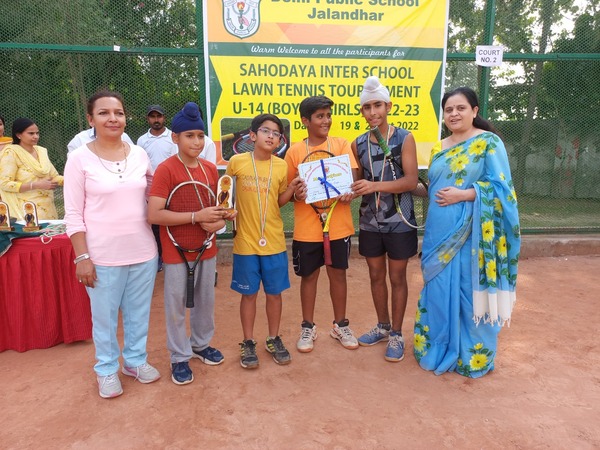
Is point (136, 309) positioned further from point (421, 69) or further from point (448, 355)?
point (421, 69)

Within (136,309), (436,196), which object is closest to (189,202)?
(136,309)

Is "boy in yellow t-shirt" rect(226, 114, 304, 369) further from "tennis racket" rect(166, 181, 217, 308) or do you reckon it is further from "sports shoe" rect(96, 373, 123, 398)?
"sports shoe" rect(96, 373, 123, 398)

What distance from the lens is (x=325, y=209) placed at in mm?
3162

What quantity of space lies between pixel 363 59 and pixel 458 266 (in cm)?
321

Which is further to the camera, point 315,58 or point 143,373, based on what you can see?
point 315,58

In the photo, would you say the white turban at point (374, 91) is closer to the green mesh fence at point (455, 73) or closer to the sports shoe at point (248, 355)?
the sports shoe at point (248, 355)

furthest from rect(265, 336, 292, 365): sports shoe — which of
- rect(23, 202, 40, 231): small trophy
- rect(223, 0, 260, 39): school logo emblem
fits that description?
rect(223, 0, 260, 39): school logo emblem

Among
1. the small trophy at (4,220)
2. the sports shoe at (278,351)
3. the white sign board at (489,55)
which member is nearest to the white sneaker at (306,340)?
the sports shoe at (278,351)

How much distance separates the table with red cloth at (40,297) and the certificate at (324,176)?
1.94 m

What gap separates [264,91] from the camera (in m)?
5.11

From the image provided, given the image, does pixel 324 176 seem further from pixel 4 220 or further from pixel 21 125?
pixel 21 125

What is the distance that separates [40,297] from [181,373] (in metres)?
1.34

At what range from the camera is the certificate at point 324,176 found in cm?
303

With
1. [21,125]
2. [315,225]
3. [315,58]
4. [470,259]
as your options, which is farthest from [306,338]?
[315,58]
